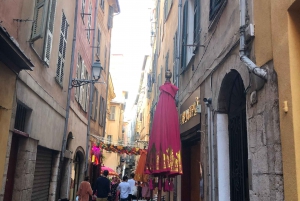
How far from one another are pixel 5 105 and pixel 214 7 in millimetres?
4366

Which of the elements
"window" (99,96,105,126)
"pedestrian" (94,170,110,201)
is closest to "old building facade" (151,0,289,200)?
"pedestrian" (94,170,110,201)

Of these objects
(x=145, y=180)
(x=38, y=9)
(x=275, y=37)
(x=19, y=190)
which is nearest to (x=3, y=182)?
(x=19, y=190)

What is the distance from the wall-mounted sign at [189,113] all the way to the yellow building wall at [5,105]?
406 cm

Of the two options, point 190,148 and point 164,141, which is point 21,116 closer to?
point 164,141

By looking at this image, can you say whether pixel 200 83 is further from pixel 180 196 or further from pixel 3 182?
pixel 3 182

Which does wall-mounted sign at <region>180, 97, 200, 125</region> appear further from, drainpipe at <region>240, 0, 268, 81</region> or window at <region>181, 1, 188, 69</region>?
drainpipe at <region>240, 0, 268, 81</region>

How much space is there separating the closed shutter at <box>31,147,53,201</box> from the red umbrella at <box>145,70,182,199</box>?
3182 millimetres

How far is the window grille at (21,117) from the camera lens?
254 inches

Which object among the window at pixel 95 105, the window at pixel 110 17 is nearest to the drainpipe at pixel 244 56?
the window at pixel 95 105

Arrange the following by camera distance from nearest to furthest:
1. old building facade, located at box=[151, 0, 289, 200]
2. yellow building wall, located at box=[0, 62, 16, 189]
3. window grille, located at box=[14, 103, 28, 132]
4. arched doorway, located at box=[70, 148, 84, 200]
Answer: old building facade, located at box=[151, 0, 289, 200] < yellow building wall, located at box=[0, 62, 16, 189] < window grille, located at box=[14, 103, 28, 132] < arched doorway, located at box=[70, 148, 84, 200]

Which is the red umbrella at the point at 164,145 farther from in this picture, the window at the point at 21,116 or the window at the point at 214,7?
the window at the point at 21,116

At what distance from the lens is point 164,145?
6.68 metres

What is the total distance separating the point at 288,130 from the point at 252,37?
5.38ft

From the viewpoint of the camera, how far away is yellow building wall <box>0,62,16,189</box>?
17.3ft
